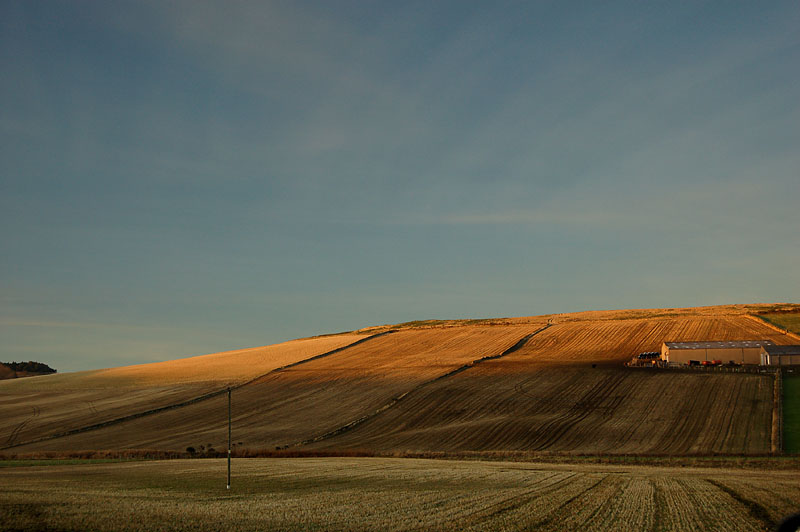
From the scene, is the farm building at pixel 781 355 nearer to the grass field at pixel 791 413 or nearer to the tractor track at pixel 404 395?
the grass field at pixel 791 413

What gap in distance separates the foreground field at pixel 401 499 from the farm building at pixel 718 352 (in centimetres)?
5075

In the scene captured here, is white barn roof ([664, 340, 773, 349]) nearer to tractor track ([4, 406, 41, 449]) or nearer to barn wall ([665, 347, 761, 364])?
barn wall ([665, 347, 761, 364])

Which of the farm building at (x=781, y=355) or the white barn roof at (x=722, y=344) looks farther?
the white barn roof at (x=722, y=344)

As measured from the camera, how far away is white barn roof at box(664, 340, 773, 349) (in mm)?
83594

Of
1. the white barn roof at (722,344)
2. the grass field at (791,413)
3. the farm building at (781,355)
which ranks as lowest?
the grass field at (791,413)

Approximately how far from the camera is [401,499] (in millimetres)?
24250

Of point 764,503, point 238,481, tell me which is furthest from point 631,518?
point 238,481

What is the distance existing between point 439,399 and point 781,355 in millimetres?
39801

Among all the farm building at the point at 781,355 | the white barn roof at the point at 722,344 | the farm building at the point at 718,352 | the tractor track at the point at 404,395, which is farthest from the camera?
the white barn roof at the point at 722,344

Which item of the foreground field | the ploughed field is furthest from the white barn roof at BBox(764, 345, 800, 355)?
the foreground field

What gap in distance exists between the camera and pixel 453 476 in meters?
32.7

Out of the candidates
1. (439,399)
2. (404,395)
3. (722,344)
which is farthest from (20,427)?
(722,344)

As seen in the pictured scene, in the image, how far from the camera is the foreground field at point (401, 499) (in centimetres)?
1955

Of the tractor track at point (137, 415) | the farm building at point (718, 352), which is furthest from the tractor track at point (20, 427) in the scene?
the farm building at point (718, 352)
